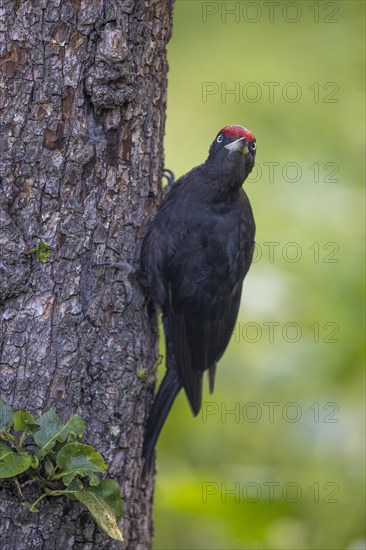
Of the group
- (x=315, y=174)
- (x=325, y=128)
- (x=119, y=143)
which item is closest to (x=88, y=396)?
(x=119, y=143)

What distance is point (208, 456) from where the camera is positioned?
4.46 metres

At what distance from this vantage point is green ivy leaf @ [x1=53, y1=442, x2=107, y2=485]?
8.36 ft

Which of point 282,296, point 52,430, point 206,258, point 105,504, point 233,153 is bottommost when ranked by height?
point 105,504

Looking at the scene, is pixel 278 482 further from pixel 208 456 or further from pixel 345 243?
pixel 345 243

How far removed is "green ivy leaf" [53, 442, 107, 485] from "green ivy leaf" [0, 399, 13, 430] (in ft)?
0.64

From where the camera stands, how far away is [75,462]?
101 inches

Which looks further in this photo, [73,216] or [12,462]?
[73,216]

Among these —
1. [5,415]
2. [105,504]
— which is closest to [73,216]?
[5,415]

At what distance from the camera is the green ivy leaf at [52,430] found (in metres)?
2.55

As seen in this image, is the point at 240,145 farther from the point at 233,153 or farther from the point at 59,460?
the point at 59,460

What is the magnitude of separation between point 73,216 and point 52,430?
758mm

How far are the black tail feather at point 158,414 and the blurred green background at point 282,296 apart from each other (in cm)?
39

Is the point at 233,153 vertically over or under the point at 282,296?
over

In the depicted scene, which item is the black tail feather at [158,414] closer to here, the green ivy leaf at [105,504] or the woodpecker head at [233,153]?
the green ivy leaf at [105,504]
